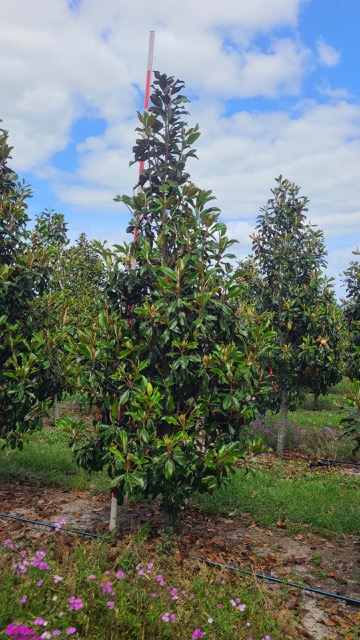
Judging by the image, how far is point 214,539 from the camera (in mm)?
6570

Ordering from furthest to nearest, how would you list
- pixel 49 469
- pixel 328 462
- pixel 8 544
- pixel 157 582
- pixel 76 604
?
pixel 328 462
pixel 49 469
pixel 8 544
pixel 157 582
pixel 76 604

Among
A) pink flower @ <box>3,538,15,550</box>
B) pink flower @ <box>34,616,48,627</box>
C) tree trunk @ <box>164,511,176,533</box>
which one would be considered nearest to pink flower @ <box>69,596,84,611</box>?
pink flower @ <box>34,616,48,627</box>

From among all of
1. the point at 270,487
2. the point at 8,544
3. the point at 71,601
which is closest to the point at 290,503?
the point at 270,487

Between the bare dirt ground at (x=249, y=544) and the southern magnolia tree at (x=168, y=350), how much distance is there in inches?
33.7

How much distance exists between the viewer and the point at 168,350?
620cm

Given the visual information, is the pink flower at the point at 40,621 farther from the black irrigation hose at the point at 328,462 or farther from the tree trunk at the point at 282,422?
the tree trunk at the point at 282,422

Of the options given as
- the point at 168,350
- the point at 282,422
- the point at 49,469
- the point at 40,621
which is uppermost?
the point at 168,350

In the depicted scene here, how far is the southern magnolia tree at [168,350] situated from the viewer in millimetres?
5598

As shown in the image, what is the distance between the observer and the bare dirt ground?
5.14 meters

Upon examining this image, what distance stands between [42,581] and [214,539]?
10.5ft

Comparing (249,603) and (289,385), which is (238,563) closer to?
(249,603)

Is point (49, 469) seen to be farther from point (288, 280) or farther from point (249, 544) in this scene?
point (288, 280)

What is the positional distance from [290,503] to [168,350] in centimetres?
389

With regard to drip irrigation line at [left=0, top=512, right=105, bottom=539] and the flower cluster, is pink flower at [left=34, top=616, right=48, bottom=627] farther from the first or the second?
drip irrigation line at [left=0, top=512, right=105, bottom=539]
